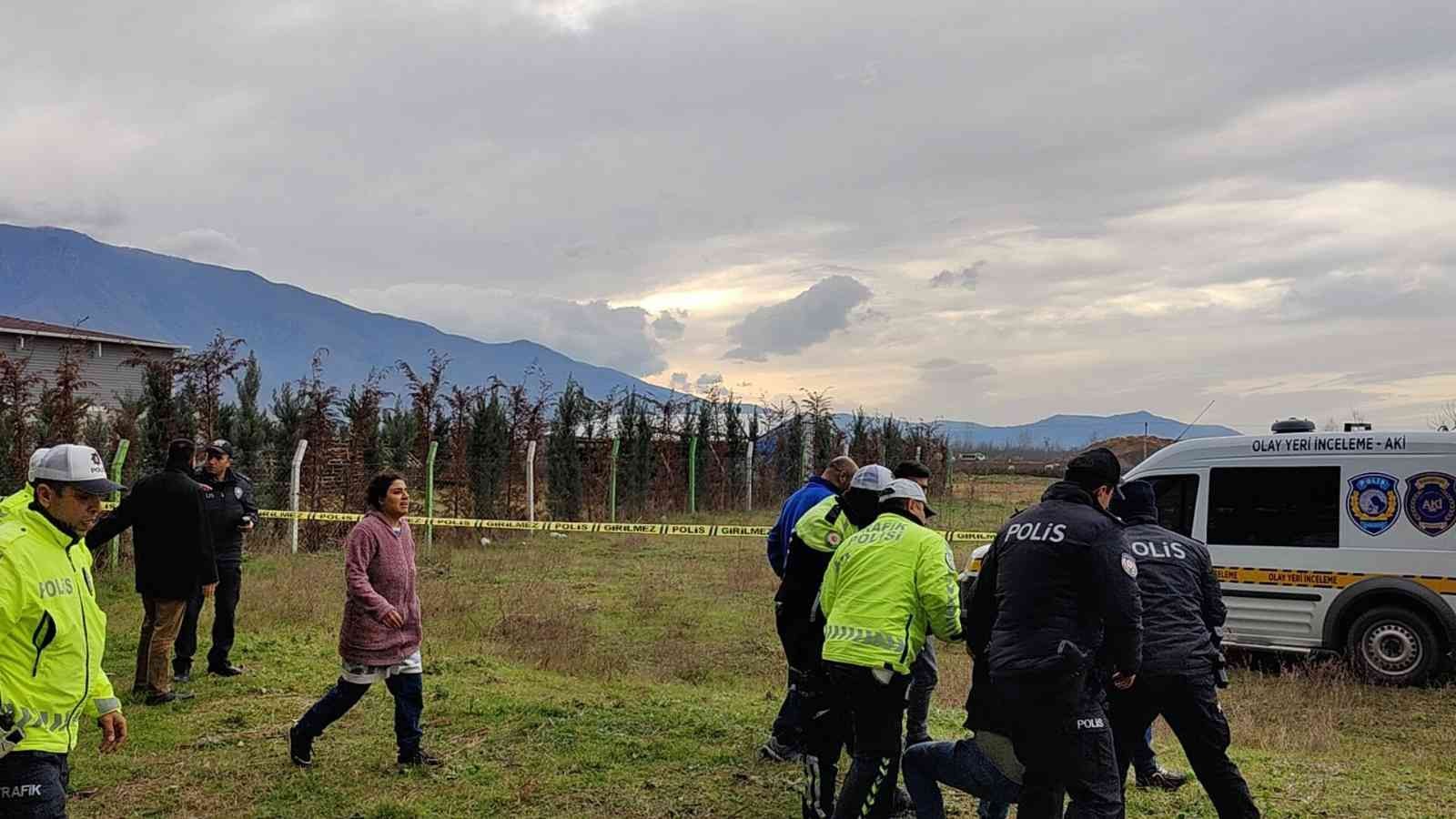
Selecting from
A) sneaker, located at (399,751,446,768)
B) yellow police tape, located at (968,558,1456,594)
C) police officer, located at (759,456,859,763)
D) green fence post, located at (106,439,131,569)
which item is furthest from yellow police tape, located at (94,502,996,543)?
sneaker, located at (399,751,446,768)

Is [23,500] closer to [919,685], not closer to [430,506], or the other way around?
[919,685]

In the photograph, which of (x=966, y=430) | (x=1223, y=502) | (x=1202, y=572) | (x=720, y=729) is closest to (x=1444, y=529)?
(x=1223, y=502)

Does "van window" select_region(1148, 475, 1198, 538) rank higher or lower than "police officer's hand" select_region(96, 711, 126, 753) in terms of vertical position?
higher

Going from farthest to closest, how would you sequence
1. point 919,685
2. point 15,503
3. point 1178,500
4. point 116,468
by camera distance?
point 116,468 → point 1178,500 → point 919,685 → point 15,503

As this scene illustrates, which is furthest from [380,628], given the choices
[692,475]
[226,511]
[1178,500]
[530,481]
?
[692,475]

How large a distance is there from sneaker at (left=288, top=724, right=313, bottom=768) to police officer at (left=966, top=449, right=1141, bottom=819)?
4.24m

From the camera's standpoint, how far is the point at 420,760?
679 cm

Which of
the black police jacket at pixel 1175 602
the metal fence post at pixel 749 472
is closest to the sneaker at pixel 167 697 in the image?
the black police jacket at pixel 1175 602

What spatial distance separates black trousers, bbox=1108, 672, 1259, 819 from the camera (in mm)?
5297

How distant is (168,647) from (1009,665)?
648cm

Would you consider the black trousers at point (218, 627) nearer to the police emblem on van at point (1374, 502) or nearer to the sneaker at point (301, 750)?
the sneaker at point (301, 750)

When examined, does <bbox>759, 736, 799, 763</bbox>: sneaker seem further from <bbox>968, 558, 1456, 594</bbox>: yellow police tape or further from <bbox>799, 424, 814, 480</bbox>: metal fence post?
<bbox>799, 424, 814, 480</bbox>: metal fence post

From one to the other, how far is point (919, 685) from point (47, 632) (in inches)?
165

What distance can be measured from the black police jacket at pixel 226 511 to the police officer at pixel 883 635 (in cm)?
600
